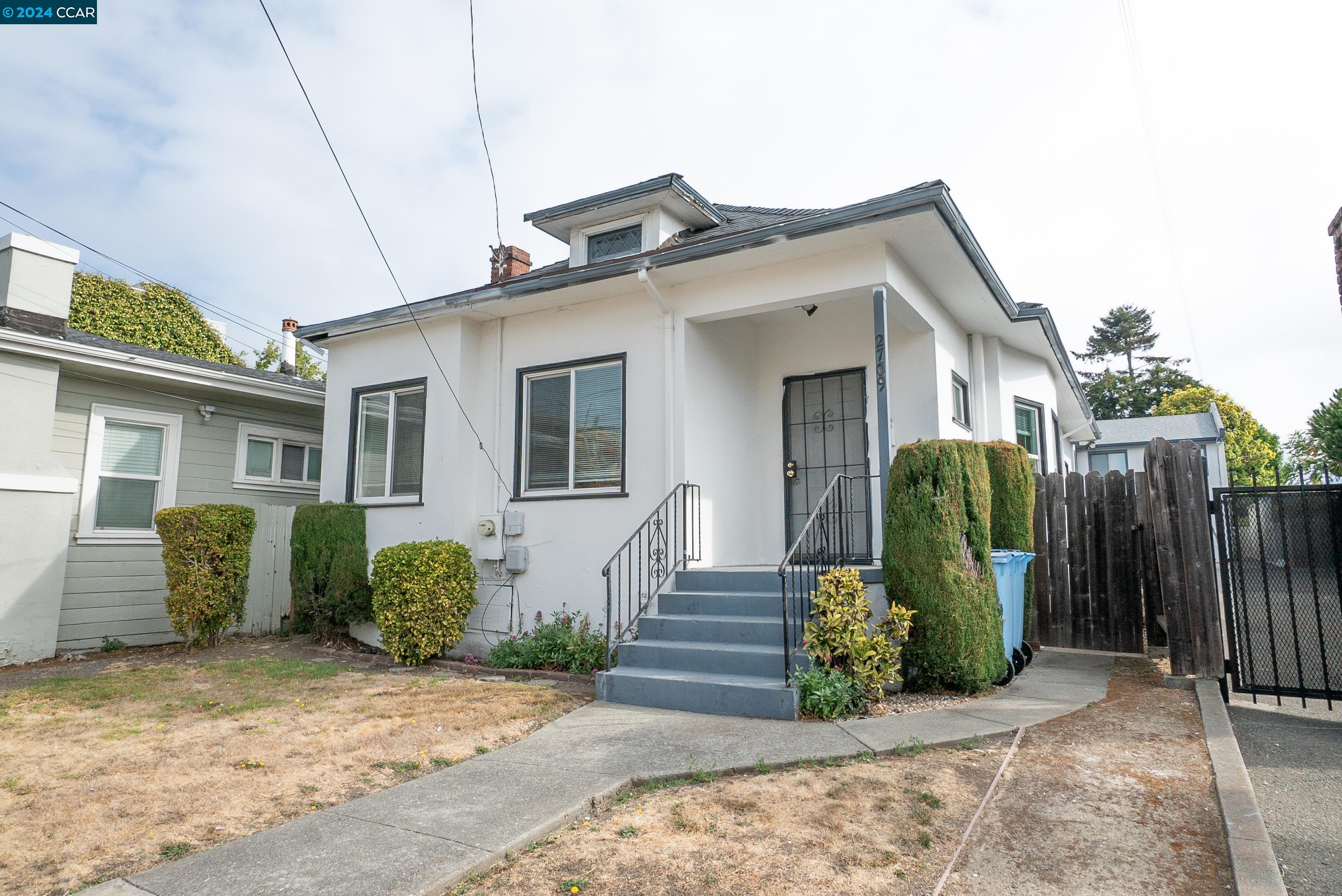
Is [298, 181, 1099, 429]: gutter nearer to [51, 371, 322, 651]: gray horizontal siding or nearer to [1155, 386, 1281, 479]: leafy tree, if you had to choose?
[51, 371, 322, 651]: gray horizontal siding

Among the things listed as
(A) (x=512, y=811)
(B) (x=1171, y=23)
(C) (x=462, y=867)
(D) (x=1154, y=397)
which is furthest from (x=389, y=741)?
(D) (x=1154, y=397)

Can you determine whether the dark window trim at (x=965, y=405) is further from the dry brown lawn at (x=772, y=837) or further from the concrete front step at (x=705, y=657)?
the dry brown lawn at (x=772, y=837)

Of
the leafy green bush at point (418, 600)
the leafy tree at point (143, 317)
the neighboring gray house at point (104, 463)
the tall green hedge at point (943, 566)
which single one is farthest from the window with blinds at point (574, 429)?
the leafy tree at point (143, 317)

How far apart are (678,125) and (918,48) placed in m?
2.57

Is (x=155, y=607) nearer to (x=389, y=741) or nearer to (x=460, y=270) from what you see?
(x=460, y=270)

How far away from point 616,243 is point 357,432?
419cm

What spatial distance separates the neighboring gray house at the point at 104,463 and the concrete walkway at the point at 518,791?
6.62 meters

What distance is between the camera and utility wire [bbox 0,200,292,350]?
10.3 metres

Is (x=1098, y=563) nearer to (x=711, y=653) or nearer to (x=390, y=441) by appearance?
(x=711, y=653)

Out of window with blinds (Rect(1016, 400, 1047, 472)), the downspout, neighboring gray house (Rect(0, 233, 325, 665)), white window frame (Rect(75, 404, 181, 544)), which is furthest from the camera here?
window with blinds (Rect(1016, 400, 1047, 472))

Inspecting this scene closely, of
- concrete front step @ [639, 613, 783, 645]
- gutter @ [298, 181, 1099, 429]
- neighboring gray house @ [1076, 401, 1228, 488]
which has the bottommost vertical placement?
concrete front step @ [639, 613, 783, 645]

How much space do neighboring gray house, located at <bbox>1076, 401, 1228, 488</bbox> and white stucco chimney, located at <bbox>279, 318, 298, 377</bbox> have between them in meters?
22.4

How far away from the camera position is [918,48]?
702 cm

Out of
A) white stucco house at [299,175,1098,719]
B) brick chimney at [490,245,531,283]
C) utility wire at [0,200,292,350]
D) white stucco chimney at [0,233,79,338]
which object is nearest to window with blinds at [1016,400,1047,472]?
white stucco house at [299,175,1098,719]
